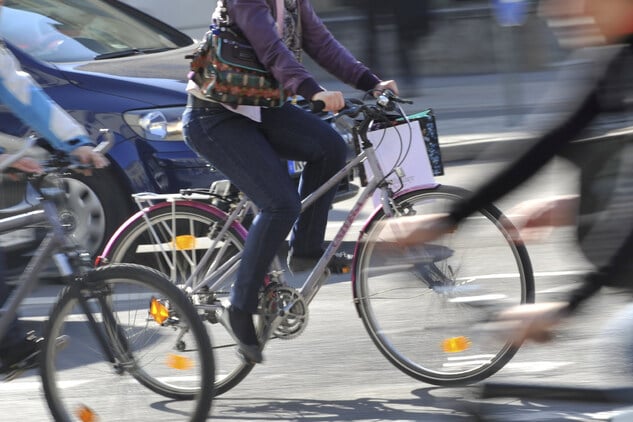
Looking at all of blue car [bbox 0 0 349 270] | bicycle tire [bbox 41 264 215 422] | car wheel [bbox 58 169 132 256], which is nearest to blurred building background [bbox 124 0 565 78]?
blue car [bbox 0 0 349 270]

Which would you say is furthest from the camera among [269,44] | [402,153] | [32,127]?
[402,153]

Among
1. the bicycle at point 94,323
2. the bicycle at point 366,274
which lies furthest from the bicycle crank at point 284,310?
the bicycle at point 94,323

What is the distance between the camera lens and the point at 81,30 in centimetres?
809

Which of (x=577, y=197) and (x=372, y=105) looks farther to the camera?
(x=372, y=105)

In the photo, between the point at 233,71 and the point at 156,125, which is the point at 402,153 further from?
the point at 156,125

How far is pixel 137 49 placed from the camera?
320 inches

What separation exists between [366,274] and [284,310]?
12.9 inches

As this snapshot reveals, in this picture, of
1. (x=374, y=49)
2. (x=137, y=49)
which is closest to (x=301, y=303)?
(x=137, y=49)

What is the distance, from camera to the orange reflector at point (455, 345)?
4.84 m

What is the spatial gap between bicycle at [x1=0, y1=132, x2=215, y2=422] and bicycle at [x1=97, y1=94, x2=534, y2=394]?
51 centimetres

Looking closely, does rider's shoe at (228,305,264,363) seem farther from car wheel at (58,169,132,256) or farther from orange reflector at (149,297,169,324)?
car wheel at (58,169,132,256)

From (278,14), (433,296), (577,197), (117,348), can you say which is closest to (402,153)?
(433,296)

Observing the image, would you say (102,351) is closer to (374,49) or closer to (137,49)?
(137,49)

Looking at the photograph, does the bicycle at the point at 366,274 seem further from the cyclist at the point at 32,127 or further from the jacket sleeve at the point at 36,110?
the jacket sleeve at the point at 36,110
